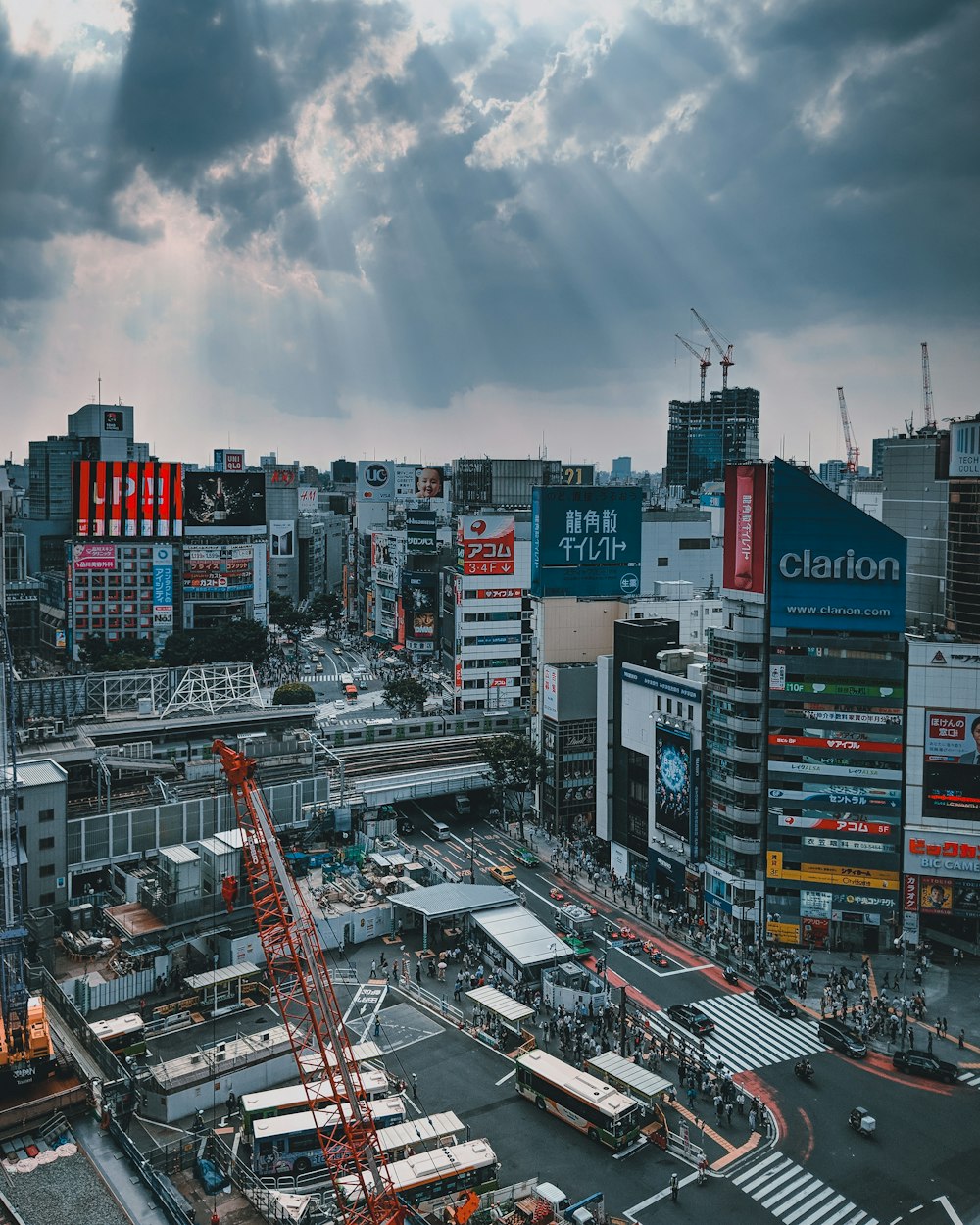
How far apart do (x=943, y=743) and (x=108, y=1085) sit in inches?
1562

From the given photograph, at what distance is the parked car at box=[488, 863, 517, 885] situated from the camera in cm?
6381

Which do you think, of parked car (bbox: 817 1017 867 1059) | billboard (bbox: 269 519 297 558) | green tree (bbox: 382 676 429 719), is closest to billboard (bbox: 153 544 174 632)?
green tree (bbox: 382 676 429 719)

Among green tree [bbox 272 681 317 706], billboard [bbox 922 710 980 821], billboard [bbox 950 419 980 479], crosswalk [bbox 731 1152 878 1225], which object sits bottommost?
crosswalk [bbox 731 1152 878 1225]

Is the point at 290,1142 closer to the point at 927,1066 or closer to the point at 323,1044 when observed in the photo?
the point at 323,1044

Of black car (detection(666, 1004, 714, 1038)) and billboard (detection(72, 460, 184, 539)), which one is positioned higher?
billboard (detection(72, 460, 184, 539))

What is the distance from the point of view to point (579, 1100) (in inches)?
1526

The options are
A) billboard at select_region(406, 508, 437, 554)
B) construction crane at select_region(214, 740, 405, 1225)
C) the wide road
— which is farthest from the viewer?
billboard at select_region(406, 508, 437, 554)

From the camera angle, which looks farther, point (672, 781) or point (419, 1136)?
point (672, 781)

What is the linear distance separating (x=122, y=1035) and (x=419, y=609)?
8672 cm

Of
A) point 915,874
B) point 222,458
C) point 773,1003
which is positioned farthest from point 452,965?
point 222,458

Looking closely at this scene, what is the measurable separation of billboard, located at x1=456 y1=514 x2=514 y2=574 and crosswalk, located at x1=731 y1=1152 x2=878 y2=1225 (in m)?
68.1

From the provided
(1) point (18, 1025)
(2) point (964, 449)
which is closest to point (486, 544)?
(2) point (964, 449)

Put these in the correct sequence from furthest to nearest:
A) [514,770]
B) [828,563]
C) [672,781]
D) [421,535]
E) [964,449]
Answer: [421,535] < [514,770] < [672,781] < [964,449] < [828,563]

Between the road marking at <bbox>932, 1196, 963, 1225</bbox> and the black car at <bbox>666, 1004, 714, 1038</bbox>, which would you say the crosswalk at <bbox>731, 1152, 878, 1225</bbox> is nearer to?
the road marking at <bbox>932, 1196, 963, 1225</bbox>
